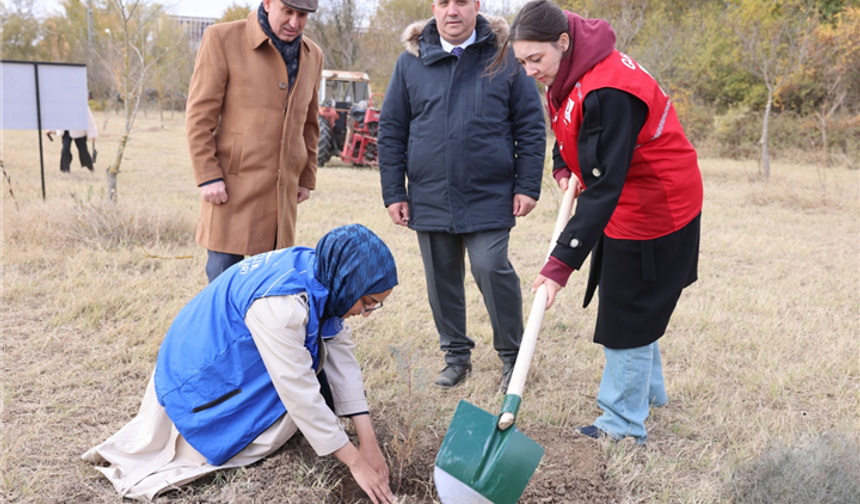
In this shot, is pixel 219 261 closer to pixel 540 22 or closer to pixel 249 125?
pixel 249 125

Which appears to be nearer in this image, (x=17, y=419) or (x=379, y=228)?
(x=17, y=419)

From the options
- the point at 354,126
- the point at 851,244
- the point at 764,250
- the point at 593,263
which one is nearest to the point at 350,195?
the point at 354,126

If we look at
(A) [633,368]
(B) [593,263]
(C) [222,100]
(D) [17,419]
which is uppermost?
(C) [222,100]

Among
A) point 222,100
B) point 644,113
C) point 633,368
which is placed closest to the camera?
point 644,113

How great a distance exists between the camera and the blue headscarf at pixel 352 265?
185 centimetres

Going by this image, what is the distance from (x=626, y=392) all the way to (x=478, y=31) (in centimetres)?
168

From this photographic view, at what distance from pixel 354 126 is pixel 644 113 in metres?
10.6

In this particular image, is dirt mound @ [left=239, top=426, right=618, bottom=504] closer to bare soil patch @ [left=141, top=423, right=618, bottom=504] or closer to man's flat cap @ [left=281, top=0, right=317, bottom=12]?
bare soil patch @ [left=141, top=423, right=618, bottom=504]

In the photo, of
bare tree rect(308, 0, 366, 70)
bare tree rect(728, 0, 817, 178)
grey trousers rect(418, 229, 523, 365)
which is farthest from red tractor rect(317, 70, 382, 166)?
bare tree rect(308, 0, 366, 70)

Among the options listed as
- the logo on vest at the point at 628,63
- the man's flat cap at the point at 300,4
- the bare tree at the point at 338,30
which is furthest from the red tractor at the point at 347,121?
the bare tree at the point at 338,30

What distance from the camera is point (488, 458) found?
2043mm

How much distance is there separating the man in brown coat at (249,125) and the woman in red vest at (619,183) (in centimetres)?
120

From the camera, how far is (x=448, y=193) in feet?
9.69

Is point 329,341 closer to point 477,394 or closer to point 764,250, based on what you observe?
point 477,394
